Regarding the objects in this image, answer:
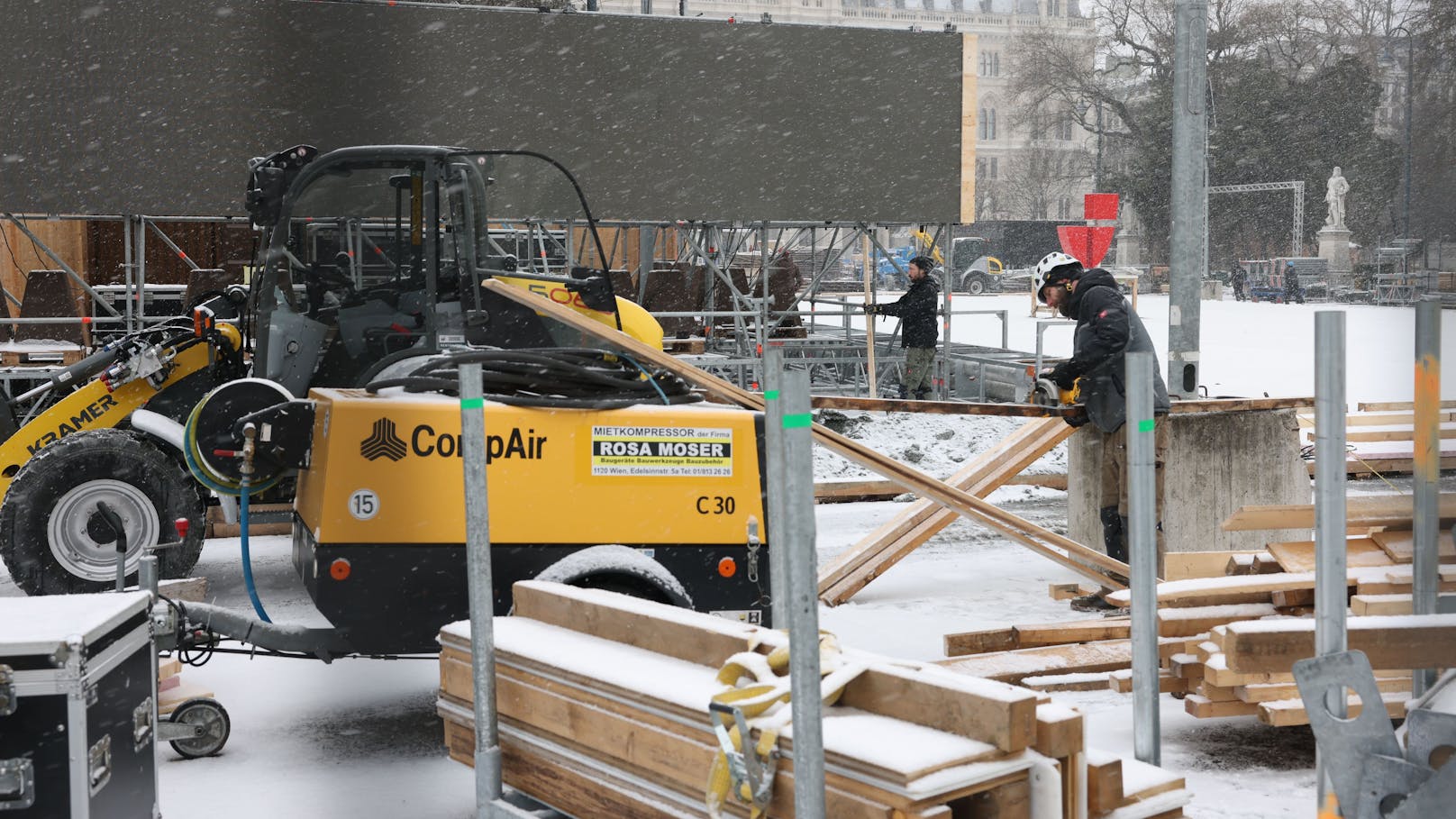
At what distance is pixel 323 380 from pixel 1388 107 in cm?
700

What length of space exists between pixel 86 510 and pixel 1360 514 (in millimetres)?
6810

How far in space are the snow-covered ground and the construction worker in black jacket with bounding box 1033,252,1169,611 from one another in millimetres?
710

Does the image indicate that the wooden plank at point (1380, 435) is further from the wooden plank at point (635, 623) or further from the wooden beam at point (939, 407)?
the wooden plank at point (635, 623)

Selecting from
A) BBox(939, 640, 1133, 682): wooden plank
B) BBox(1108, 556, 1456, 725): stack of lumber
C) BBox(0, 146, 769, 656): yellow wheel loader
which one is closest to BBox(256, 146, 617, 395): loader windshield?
BBox(0, 146, 769, 656): yellow wheel loader

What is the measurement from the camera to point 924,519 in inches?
368

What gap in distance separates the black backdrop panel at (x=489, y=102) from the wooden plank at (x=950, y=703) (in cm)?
1476

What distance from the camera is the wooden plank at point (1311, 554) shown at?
596 centimetres

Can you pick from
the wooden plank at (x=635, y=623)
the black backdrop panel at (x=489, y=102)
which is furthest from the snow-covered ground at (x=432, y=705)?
the black backdrop panel at (x=489, y=102)

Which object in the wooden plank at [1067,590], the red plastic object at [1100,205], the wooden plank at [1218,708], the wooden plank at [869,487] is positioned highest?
the red plastic object at [1100,205]

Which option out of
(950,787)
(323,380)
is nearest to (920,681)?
(950,787)

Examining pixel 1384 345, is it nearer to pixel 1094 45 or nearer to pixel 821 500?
pixel 821 500

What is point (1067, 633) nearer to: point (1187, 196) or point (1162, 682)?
point (1162, 682)

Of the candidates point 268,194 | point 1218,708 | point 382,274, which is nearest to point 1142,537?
point 1218,708

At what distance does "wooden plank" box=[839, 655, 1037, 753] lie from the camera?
3451 mm
